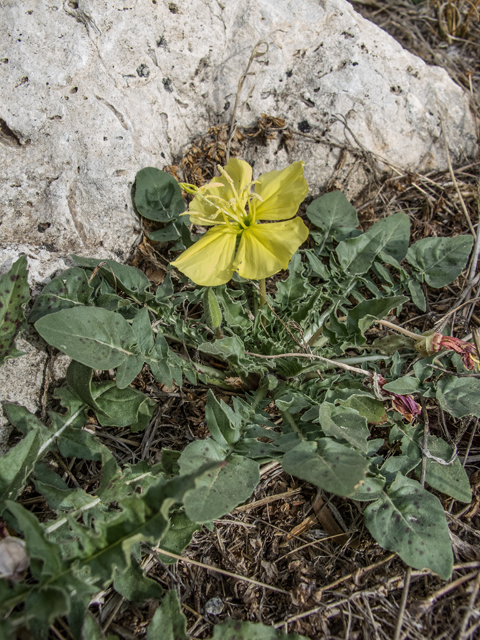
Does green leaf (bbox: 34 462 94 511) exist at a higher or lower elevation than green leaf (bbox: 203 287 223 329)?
lower

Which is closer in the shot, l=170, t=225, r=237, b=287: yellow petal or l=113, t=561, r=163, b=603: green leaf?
l=113, t=561, r=163, b=603: green leaf

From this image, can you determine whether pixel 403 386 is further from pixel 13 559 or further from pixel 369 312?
pixel 13 559

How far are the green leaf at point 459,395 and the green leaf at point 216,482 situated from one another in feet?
2.74

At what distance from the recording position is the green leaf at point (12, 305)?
70.0 inches

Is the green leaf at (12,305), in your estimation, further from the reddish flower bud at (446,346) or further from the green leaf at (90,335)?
the reddish flower bud at (446,346)

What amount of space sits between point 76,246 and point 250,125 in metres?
1.21

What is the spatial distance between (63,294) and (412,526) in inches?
62.5

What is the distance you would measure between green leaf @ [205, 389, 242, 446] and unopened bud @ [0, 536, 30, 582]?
2.23ft

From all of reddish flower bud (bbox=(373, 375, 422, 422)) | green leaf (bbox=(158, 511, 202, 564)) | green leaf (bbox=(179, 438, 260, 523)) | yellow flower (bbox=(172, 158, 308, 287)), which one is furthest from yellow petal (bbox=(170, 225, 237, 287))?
green leaf (bbox=(158, 511, 202, 564))

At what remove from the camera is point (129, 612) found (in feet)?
5.05

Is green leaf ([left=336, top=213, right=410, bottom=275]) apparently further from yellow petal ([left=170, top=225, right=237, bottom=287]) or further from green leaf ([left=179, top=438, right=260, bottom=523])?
green leaf ([left=179, top=438, right=260, bottom=523])

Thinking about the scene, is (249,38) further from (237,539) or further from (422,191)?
(237,539)

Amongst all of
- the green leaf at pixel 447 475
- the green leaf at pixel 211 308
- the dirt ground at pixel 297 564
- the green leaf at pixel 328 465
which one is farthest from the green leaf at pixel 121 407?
the green leaf at pixel 447 475

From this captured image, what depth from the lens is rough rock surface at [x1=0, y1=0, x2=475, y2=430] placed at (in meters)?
2.02
